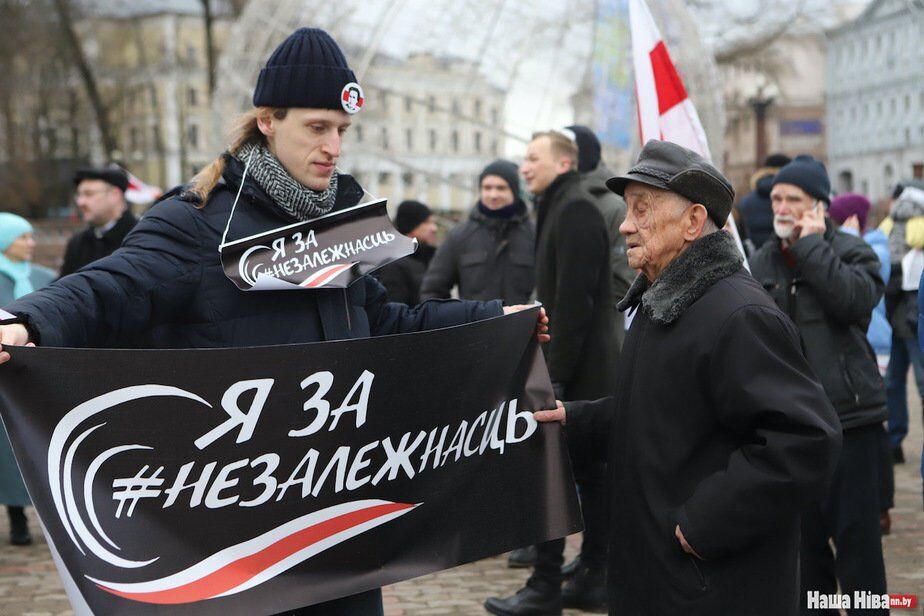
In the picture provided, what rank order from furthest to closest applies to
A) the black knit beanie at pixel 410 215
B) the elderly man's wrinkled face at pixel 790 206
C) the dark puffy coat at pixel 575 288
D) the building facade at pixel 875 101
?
1. the building facade at pixel 875 101
2. the black knit beanie at pixel 410 215
3. the dark puffy coat at pixel 575 288
4. the elderly man's wrinkled face at pixel 790 206

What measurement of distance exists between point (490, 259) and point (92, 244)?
9.08 feet

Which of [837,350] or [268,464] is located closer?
[268,464]

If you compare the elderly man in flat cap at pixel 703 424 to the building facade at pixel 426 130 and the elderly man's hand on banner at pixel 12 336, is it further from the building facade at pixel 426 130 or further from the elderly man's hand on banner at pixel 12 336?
the building facade at pixel 426 130

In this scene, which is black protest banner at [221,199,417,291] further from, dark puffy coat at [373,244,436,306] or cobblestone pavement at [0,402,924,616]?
dark puffy coat at [373,244,436,306]

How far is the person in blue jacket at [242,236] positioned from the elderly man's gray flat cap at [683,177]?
2.75 feet

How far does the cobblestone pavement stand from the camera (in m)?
6.34

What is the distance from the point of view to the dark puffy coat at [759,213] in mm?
9023

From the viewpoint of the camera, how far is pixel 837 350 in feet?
17.0

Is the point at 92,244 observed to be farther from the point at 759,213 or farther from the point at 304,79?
the point at 304,79

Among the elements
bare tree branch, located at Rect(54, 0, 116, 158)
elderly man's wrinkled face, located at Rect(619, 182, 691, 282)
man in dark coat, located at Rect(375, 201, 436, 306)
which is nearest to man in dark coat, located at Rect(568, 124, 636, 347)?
man in dark coat, located at Rect(375, 201, 436, 306)

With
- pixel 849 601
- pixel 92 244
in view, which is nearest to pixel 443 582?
pixel 849 601

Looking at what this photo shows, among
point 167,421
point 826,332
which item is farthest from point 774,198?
point 167,421

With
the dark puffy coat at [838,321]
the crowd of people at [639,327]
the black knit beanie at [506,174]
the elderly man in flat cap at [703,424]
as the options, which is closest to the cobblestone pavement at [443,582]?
the dark puffy coat at [838,321]

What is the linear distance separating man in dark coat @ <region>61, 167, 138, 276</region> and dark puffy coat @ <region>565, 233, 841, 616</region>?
567 cm
